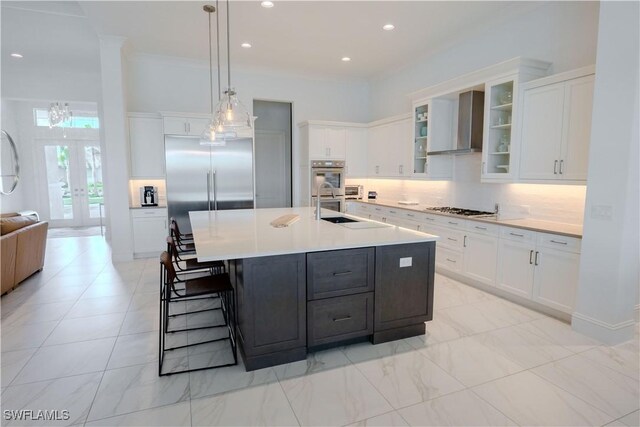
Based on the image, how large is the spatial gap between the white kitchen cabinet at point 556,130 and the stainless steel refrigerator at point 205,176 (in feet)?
13.3

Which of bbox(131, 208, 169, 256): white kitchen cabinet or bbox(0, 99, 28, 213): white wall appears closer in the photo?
bbox(131, 208, 169, 256): white kitchen cabinet

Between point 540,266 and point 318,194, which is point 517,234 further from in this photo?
point 318,194

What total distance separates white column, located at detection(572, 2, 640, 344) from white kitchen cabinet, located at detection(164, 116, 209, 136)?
4889mm

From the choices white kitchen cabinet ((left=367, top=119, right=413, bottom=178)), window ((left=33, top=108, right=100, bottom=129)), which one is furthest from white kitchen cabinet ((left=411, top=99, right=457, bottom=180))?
window ((left=33, top=108, right=100, bottom=129))

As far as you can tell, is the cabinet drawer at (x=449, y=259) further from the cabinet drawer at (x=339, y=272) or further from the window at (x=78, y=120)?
the window at (x=78, y=120)

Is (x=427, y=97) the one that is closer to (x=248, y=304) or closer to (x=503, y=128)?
(x=503, y=128)

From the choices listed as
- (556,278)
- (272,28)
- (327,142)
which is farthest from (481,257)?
(272,28)

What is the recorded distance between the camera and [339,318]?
273 centimetres

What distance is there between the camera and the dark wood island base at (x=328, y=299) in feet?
8.13

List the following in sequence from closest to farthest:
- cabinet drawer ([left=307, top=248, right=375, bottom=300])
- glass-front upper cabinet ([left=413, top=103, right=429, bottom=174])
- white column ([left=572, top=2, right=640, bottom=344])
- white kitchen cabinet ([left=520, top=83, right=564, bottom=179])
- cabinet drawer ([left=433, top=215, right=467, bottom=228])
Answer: cabinet drawer ([left=307, top=248, right=375, bottom=300])
white column ([left=572, top=2, right=640, bottom=344])
white kitchen cabinet ([left=520, top=83, right=564, bottom=179])
cabinet drawer ([left=433, top=215, right=467, bottom=228])
glass-front upper cabinet ([left=413, top=103, right=429, bottom=174])

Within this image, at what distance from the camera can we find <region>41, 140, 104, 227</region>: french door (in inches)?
349

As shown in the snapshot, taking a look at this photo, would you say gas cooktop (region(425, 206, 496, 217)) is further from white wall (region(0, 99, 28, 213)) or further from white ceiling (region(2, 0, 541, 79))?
white wall (region(0, 99, 28, 213))

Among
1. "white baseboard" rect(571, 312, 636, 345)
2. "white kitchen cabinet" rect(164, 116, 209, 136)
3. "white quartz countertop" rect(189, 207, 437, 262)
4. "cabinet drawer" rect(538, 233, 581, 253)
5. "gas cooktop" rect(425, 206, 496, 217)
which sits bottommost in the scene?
"white baseboard" rect(571, 312, 636, 345)

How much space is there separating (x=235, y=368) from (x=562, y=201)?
3.65 meters
